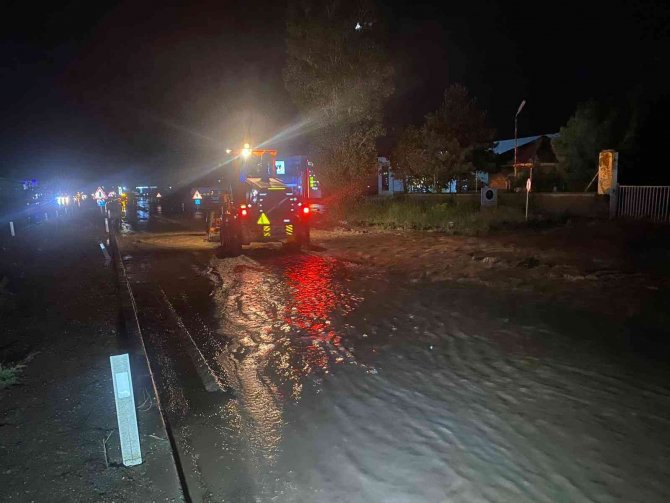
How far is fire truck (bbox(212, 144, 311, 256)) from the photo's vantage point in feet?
49.2

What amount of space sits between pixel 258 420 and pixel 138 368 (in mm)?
2080

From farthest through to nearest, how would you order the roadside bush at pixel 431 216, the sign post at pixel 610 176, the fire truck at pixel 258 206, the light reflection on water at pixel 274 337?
the roadside bush at pixel 431 216 < the sign post at pixel 610 176 < the fire truck at pixel 258 206 < the light reflection on water at pixel 274 337

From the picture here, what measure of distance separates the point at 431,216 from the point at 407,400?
16.9m

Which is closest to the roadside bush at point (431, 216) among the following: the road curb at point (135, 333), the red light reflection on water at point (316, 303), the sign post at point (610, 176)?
the sign post at point (610, 176)

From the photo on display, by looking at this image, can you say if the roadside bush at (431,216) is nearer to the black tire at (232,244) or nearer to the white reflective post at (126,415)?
the black tire at (232,244)

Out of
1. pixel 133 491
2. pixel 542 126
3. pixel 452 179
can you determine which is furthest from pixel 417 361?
pixel 542 126

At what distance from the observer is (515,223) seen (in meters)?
18.7

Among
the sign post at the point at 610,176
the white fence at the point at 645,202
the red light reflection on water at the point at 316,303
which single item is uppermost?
the sign post at the point at 610,176

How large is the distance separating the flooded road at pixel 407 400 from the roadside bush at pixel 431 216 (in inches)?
410

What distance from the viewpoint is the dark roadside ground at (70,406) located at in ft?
12.6

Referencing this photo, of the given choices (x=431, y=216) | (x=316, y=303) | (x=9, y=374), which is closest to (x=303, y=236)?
(x=316, y=303)

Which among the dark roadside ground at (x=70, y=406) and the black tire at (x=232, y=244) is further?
the black tire at (x=232, y=244)

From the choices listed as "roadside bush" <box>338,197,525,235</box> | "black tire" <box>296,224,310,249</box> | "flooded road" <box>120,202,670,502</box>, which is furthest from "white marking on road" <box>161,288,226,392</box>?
"roadside bush" <box>338,197,525,235</box>

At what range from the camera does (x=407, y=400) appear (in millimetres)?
5078
